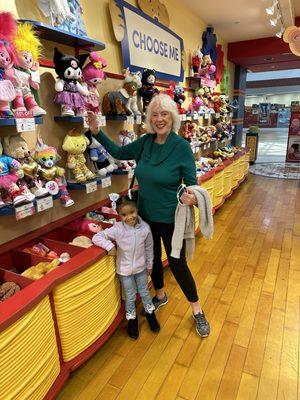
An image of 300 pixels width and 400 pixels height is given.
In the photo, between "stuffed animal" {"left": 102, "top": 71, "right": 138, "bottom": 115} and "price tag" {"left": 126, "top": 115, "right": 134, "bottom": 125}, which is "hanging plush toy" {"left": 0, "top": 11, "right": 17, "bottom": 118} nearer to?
"stuffed animal" {"left": 102, "top": 71, "right": 138, "bottom": 115}

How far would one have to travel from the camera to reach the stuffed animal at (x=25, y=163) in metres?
1.56

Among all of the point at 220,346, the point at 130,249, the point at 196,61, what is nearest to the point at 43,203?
the point at 130,249

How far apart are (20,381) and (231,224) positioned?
3.24m

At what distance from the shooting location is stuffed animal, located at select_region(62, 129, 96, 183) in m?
1.94

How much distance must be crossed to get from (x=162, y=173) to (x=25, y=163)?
2.48 ft

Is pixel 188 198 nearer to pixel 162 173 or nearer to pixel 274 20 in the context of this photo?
pixel 162 173

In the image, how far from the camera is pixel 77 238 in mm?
1927

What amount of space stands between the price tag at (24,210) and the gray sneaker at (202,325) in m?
1.32

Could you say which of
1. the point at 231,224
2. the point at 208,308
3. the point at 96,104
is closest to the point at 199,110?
the point at 231,224

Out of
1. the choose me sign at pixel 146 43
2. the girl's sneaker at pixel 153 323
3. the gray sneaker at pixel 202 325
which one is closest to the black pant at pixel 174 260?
the gray sneaker at pixel 202 325

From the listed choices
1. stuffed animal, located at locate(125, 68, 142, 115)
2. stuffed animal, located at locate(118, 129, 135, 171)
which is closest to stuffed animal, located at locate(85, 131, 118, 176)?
stuffed animal, located at locate(118, 129, 135, 171)

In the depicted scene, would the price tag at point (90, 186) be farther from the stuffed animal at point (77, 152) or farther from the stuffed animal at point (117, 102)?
the stuffed animal at point (117, 102)

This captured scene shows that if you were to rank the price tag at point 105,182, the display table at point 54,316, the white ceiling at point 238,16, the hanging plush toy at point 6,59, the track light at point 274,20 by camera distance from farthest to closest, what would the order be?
the track light at point 274,20 → the white ceiling at point 238,16 → the price tag at point 105,182 → the hanging plush toy at point 6,59 → the display table at point 54,316

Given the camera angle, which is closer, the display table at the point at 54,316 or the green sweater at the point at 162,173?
the display table at the point at 54,316
